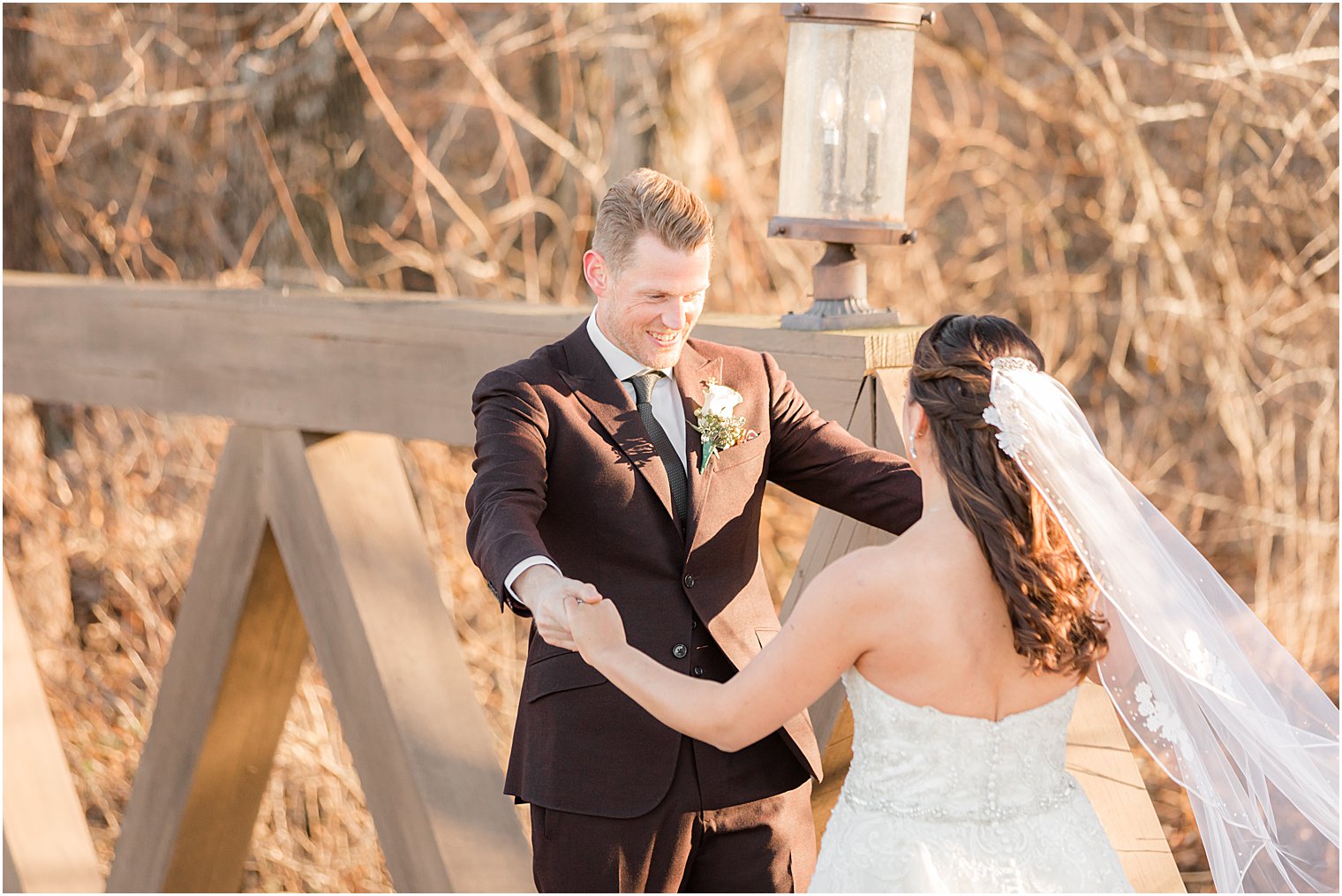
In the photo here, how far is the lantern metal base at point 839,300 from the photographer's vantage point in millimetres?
2703

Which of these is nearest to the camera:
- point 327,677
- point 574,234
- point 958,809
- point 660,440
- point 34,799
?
point 958,809

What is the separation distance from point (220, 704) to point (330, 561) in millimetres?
657

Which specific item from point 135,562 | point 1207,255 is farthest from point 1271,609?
point 135,562

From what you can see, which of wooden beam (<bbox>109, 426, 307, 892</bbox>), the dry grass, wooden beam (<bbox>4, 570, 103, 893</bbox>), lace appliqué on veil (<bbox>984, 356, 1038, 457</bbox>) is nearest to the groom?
lace appliqué on veil (<bbox>984, 356, 1038, 457</bbox>)

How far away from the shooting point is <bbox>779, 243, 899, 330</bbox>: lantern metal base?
2703mm

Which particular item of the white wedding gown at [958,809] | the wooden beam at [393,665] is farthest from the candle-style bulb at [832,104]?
the wooden beam at [393,665]

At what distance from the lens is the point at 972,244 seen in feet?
24.2

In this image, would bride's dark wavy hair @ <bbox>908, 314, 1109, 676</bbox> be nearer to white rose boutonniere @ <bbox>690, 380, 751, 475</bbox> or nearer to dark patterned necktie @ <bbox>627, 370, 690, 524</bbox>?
white rose boutonniere @ <bbox>690, 380, 751, 475</bbox>

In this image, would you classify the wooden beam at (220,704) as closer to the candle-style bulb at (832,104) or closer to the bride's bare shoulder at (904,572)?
the candle-style bulb at (832,104)

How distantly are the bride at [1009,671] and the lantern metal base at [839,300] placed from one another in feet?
2.23

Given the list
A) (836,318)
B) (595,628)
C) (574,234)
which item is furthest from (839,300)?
(574,234)

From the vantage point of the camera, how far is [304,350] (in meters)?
3.39

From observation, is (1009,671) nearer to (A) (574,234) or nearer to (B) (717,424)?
(B) (717,424)

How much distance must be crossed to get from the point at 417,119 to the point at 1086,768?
243 inches
